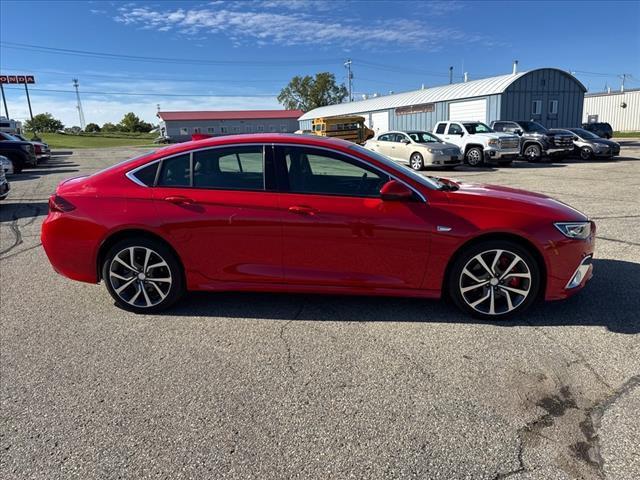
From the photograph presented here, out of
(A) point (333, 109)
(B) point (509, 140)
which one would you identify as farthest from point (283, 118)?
(B) point (509, 140)

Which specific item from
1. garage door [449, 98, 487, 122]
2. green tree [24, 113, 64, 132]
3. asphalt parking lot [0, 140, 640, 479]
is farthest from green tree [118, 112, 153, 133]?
asphalt parking lot [0, 140, 640, 479]

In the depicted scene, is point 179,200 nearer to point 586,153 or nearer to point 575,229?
point 575,229

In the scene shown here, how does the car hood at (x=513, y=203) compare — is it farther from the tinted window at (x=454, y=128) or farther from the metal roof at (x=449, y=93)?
the metal roof at (x=449, y=93)

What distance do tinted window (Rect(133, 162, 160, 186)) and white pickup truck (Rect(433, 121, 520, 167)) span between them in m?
16.8

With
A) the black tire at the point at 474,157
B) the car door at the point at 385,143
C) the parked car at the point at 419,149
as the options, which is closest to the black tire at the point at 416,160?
the parked car at the point at 419,149

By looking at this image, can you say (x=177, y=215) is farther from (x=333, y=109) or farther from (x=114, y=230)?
(x=333, y=109)

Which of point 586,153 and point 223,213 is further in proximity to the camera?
point 586,153

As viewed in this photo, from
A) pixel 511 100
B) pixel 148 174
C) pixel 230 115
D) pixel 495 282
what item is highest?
pixel 230 115

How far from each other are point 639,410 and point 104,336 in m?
3.84

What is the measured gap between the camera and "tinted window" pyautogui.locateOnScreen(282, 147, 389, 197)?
13.0 ft

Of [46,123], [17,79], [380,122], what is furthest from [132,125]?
[380,122]

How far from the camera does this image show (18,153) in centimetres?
2012

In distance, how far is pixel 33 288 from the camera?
16.8 ft

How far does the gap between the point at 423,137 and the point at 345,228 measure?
16.1 meters
